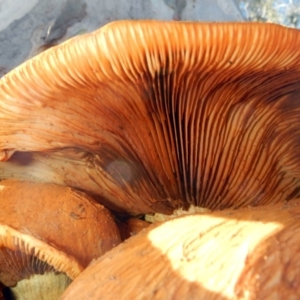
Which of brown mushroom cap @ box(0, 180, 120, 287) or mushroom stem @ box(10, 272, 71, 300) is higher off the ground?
brown mushroom cap @ box(0, 180, 120, 287)

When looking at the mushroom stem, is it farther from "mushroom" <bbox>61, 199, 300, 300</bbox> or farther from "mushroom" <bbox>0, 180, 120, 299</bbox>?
"mushroom" <bbox>61, 199, 300, 300</bbox>

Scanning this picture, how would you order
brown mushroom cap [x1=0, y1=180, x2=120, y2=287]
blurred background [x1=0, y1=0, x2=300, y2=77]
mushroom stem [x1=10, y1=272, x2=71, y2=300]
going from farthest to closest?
mushroom stem [x1=10, y1=272, x2=71, y2=300] < blurred background [x1=0, y1=0, x2=300, y2=77] < brown mushroom cap [x1=0, y1=180, x2=120, y2=287]

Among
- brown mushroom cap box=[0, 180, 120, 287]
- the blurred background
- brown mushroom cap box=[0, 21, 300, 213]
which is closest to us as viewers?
brown mushroom cap box=[0, 21, 300, 213]

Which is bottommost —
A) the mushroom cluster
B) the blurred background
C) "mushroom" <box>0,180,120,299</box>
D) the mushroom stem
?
the mushroom stem

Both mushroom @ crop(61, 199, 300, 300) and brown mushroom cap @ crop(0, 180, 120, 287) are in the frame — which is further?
brown mushroom cap @ crop(0, 180, 120, 287)

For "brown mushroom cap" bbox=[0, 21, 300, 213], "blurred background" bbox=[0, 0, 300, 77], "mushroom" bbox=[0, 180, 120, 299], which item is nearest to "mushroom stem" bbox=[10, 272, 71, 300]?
"mushroom" bbox=[0, 180, 120, 299]

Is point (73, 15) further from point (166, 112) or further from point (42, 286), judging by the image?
point (42, 286)

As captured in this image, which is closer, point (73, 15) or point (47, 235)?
point (47, 235)

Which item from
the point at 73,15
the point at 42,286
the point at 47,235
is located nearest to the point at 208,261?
the point at 47,235

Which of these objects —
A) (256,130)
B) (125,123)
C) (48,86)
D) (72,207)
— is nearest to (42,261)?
(72,207)
